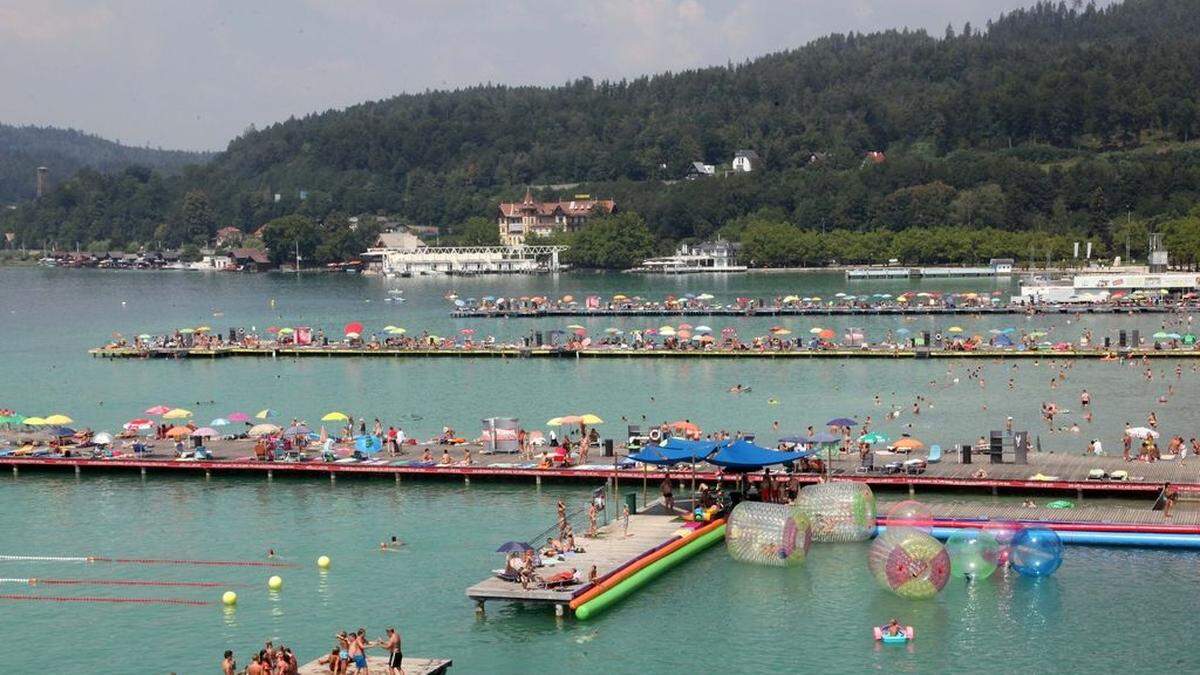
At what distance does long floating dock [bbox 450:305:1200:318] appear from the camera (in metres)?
97.8

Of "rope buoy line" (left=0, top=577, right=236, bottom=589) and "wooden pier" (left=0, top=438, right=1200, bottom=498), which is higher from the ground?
"wooden pier" (left=0, top=438, right=1200, bottom=498)

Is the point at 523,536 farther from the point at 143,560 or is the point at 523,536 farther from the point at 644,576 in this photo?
the point at 143,560

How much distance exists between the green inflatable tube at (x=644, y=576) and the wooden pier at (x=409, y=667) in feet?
12.0

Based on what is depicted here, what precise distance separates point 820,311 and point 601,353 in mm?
25327

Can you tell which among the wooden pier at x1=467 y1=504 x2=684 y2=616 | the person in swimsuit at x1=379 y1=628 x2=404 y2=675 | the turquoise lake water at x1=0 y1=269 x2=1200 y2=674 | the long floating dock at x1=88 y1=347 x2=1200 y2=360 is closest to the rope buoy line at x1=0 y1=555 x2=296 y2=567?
the turquoise lake water at x1=0 y1=269 x2=1200 y2=674

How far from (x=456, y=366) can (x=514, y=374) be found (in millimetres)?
5414

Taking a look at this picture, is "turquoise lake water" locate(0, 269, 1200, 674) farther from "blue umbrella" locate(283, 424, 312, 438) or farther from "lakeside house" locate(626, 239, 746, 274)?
"lakeside house" locate(626, 239, 746, 274)

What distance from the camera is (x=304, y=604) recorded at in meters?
32.4

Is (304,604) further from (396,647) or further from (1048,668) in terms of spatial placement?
(1048,668)

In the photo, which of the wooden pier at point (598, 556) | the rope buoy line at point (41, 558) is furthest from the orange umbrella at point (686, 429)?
the rope buoy line at point (41, 558)

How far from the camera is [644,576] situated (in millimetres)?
32500

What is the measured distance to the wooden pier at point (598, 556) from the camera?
30.5 m

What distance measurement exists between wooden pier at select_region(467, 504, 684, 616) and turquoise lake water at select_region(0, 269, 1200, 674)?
1.35 ft

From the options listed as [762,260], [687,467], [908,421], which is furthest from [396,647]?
[762,260]
